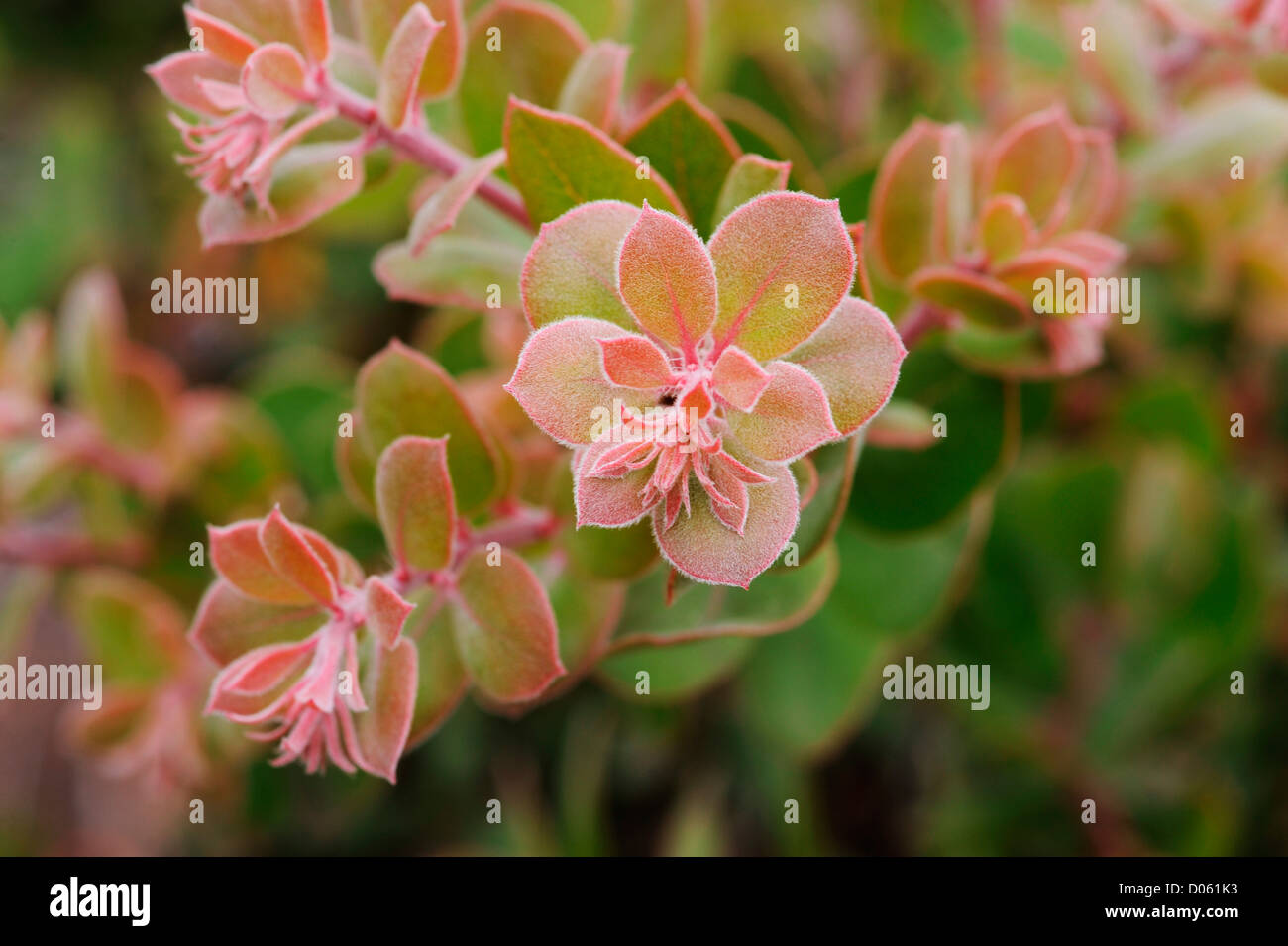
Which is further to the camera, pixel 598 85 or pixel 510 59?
pixel 510 59

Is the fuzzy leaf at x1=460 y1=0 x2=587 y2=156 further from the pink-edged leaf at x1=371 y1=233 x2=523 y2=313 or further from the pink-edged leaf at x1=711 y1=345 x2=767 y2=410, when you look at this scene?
the pink-edged leaf at x1=711 y1=345 x2=767 y2=410

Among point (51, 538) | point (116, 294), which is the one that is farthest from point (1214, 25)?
point (116, 294)

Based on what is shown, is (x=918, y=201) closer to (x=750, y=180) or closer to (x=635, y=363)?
(x=750, y=180)

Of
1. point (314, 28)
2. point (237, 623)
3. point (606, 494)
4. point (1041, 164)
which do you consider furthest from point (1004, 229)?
point (237, 623)

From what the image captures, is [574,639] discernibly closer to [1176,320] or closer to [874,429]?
[874,429]

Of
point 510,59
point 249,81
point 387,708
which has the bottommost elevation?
point 387,708

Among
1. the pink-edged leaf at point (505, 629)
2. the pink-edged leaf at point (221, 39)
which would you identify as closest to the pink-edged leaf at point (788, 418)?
the pink-edged leaf at point (505, 629)
